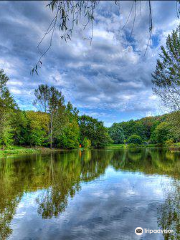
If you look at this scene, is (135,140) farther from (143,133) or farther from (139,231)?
(139,231)

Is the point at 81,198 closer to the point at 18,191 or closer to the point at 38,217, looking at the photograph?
the point at 38,217

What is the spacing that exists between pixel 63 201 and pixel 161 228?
345 cm

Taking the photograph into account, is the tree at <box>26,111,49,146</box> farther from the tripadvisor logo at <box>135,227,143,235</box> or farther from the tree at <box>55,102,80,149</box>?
the tripadvisor logo at <box>135,227,143,235</box>

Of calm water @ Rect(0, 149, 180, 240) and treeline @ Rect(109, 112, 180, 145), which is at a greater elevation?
treeline @ Rect(109, 112, 180, 145)

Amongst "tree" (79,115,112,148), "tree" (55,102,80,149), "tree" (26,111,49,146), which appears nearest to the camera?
"tree" (26,111,49,146)

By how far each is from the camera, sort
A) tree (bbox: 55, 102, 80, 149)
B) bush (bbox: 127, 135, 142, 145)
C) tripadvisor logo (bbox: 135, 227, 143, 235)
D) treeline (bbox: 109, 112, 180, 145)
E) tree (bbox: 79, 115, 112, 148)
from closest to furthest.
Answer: tripadvisor logo (bbox: 135, 227, 143, 235)
tree (bbox: 55, 102, 80, 149)
treeline (bbox: 109, 112, 180, 145)
tree (bbox: 79, 115, 112, 148)
bush (bbox: 127, 135, 142, 145)

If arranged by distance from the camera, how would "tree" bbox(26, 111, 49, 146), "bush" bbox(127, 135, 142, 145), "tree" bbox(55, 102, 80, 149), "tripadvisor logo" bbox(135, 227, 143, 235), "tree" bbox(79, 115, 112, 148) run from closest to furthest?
"tripadvisor logo" bbox(135, 227, 143, 235) < "tree" bbox(26, 111, 49, 146) < "tree" bbox(55, 102, 80, 149) < "tree" bbox(79, 115, 112, 148) < "bush" bbox(127, 135, 142, 145)

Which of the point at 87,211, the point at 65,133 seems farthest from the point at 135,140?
the point at 87,211

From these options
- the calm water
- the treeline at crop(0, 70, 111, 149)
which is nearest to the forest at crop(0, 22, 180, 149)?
the treeline at crop(0, 70, 111, 149)

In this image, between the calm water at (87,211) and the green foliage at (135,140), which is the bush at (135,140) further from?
the calm water at (87,211)

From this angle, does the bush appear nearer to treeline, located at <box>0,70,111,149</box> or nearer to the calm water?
treeline, located at <box>0,70,111,149</box>

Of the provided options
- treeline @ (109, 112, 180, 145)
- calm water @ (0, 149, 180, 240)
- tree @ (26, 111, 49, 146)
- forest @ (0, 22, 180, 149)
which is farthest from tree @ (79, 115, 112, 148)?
calm water @ (0, 149, 180, 240)

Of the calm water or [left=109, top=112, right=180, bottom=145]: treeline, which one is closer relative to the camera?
the calm water

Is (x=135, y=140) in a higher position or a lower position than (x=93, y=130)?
lower
